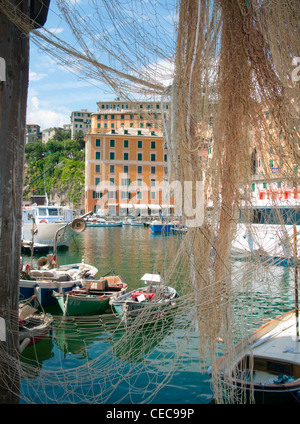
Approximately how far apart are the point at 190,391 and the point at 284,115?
5.42 meters

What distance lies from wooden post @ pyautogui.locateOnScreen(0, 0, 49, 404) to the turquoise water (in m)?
0.19

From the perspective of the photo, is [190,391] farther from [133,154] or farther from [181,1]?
[133,154]

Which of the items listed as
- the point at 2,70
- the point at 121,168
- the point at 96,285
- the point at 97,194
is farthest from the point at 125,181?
the point at 2,70

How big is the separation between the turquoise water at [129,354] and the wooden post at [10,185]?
0.64 feet

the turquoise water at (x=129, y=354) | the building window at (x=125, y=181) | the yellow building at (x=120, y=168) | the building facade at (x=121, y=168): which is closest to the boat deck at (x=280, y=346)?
the turquoise water at (x=129, y=354)

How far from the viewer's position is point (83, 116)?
117250 millimetres

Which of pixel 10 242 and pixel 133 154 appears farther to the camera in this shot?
pixel 133 154

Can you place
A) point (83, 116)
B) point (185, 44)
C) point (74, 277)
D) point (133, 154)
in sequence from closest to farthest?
point (185, 44)
point (74, 277)
point (133, 154)
point (83, 116)

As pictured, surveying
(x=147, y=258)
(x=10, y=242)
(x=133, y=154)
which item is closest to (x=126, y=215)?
(x=133, y=154)

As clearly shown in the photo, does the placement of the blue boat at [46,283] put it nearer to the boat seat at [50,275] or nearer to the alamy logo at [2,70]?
the boat seat at [50,275]

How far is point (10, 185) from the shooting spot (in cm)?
278

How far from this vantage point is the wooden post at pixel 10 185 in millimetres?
2748

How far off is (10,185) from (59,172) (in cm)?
7798
